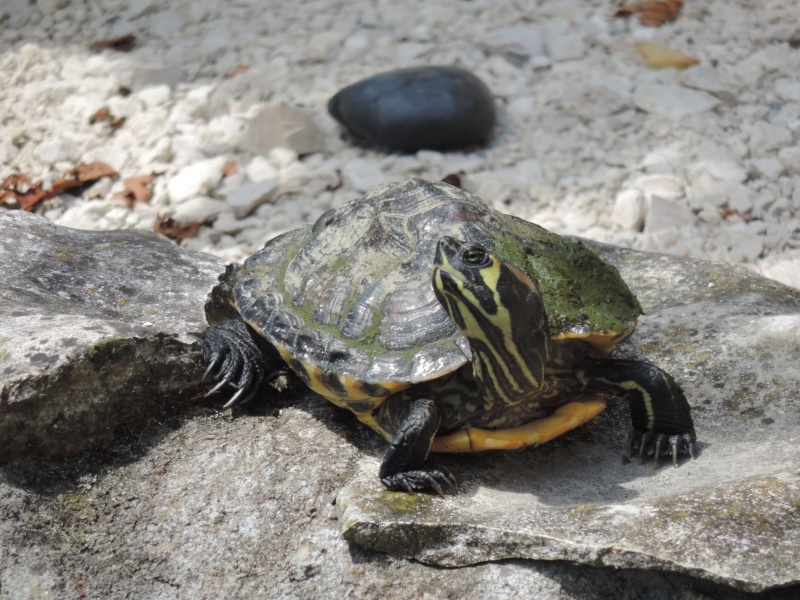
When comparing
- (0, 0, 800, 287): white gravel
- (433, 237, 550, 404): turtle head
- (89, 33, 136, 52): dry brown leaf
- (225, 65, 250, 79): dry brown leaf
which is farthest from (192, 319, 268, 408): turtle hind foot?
(89, 33, 136, 52): dry brown leaf

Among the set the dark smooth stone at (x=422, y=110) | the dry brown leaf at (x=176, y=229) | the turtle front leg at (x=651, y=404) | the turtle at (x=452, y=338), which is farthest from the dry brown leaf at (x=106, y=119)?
the turtle front leg at (x=651, y=404)

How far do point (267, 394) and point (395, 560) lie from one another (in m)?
1.02

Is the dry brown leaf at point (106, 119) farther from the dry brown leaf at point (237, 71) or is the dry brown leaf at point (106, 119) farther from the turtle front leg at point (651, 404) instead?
the turtle front leg at point (651, 404)

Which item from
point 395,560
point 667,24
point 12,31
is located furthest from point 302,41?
point 395,560

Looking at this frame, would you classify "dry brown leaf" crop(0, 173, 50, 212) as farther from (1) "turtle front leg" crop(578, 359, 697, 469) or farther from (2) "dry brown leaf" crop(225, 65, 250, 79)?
(1) "turtle front leg" crop(578, 359, 697, 469)

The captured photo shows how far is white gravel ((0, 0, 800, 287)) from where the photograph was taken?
5344mm

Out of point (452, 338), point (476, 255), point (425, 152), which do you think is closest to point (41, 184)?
point (425, 152)

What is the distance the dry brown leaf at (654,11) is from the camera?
682 cm

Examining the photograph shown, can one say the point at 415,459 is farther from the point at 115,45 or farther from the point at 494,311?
the point at 115,45

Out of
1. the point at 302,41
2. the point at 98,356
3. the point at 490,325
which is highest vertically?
the point at 490,325

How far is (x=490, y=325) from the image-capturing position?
2430mm

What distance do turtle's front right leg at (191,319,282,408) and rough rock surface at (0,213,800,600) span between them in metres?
0.08

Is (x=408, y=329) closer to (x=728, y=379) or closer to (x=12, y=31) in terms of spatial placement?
(x=728, y=379)

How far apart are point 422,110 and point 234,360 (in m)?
3.17
